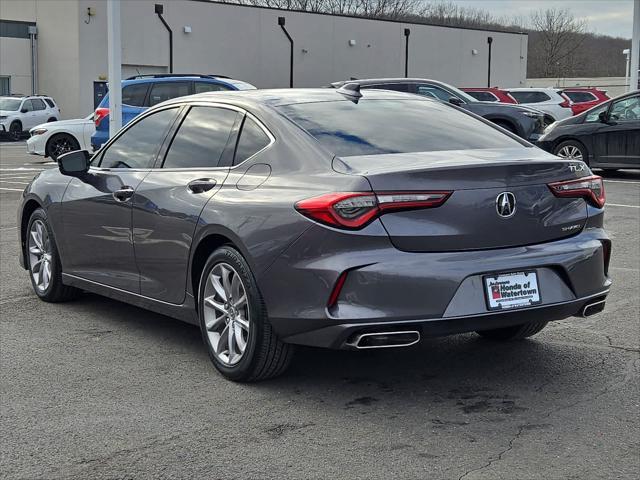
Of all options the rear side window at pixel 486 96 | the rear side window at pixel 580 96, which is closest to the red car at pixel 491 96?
the rear side window at pixel 486 96

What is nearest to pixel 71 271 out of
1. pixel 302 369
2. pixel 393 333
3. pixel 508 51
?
pixel 302 369

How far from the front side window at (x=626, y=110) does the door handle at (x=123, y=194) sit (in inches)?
495

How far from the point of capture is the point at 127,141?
652cm

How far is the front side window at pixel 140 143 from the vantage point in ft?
20.2

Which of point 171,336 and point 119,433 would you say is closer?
point 119,433

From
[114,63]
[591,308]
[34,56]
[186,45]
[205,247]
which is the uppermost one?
[186,45]

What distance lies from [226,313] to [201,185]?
75 cm

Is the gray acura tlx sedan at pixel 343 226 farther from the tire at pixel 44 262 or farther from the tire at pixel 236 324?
the tire at pixel 44 262

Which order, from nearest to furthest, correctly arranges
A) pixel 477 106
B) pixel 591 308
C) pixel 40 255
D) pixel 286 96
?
1. pixel 591 308
2. pixel 286 96
3. pixel 40 255
4. pixel 477 106

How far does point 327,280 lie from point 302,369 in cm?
Answer: 105

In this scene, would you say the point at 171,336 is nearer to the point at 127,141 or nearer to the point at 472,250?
the point at 127,141

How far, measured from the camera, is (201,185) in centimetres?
545

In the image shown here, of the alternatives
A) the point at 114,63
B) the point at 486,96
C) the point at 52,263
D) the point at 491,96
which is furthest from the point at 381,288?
the point at 491,96

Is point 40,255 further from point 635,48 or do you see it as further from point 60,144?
point 635,48
